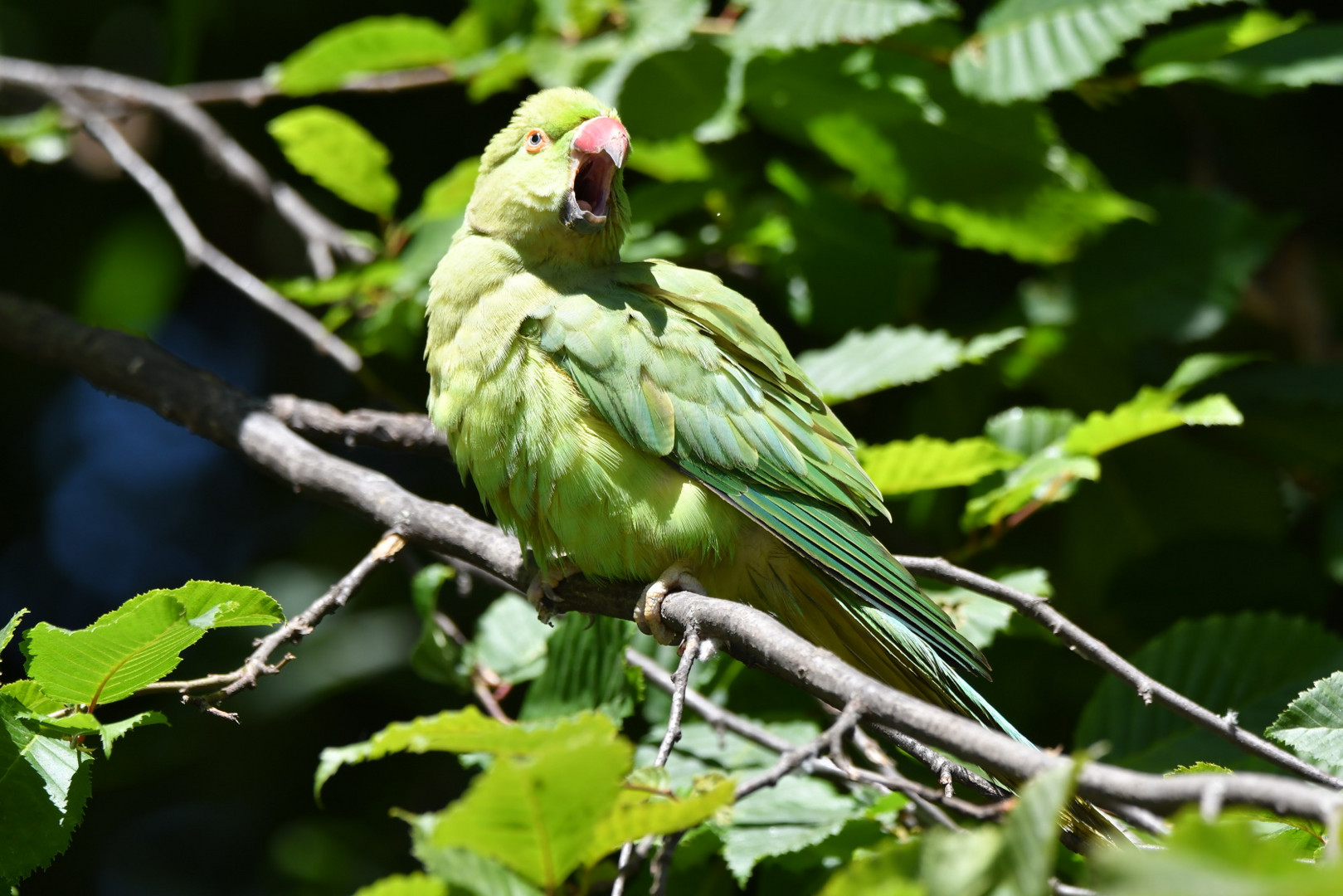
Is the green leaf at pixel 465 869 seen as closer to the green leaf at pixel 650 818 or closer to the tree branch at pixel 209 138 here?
the green leaf at pixel 650 818

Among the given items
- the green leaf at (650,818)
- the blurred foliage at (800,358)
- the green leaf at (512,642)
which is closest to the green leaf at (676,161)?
the blurred foliage at (800,358)

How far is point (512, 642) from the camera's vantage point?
9.88 ft

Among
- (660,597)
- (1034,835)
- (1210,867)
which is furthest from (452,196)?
(1210,867)

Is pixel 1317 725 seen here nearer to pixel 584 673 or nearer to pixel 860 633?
pixel 860 633

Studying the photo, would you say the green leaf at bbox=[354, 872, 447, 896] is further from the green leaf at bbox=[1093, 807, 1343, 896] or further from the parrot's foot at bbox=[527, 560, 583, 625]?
the parrot's foot at bbox=[527, 560, 583, 625]

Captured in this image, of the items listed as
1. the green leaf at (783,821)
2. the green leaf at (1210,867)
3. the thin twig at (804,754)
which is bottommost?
the green leaf at (783,821)

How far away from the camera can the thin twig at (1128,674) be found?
157 centimetres

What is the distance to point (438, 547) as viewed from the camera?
2512 mm

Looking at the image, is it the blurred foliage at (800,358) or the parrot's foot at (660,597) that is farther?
the parrot's foot at (660,597)

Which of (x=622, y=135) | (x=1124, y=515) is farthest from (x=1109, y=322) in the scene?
(x=622, y=135)

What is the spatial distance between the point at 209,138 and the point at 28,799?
2.91 metres

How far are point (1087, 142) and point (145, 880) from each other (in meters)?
5.51

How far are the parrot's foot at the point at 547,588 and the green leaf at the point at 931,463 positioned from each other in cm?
85

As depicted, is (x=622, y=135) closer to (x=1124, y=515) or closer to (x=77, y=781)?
(x=77, y=781)
